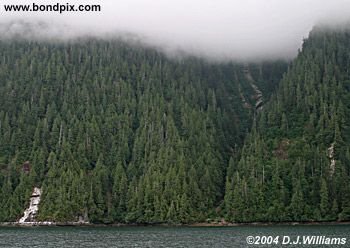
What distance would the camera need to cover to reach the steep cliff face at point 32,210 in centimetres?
18125

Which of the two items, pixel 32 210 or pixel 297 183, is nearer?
pixel 297 183

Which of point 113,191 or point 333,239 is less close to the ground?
point 113,191

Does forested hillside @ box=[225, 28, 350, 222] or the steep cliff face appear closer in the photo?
forested hillside @ box=[225, 28, 350, 222]

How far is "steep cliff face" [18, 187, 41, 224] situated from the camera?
181 meters

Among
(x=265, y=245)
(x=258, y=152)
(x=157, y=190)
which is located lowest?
(x=265, y=245)

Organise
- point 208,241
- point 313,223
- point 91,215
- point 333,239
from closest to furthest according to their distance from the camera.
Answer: point 333,239 < point 208,241 < point 313,223 < point 91,215

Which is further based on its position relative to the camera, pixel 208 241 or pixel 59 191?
pixel 59 191

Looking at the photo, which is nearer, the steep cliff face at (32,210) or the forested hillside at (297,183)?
the forested hillside at (297,183)

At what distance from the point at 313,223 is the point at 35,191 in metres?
92.9

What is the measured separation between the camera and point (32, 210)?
184m

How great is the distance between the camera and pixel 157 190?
620 feet

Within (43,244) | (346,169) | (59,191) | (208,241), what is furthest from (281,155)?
(43,244)

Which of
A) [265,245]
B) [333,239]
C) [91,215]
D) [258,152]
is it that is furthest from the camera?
[258,152]

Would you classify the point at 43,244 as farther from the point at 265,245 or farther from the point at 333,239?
the point at 333,239
